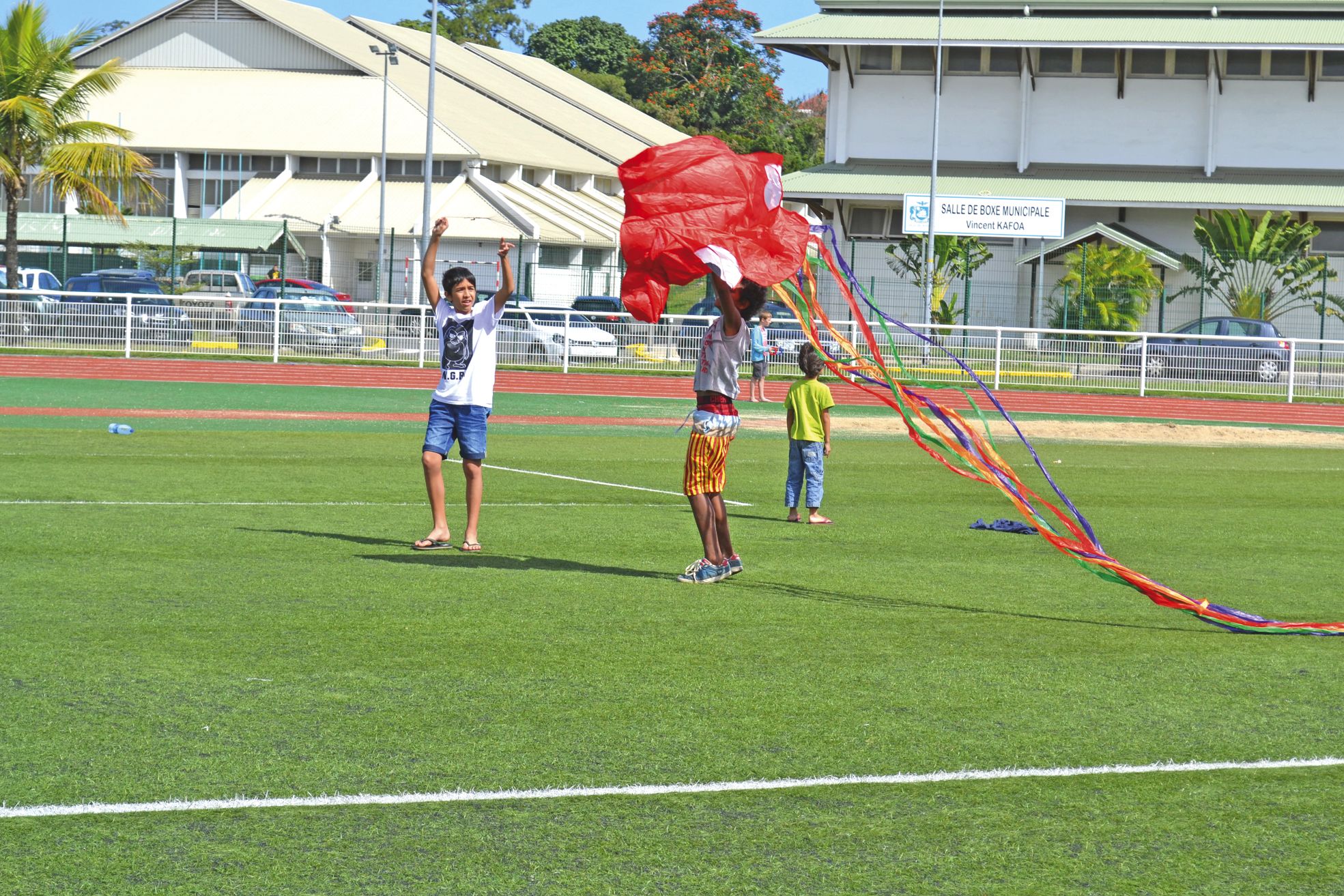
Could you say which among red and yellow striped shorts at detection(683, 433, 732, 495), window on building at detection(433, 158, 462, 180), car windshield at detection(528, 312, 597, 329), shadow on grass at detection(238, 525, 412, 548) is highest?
window on building at detection(433, 158, 462, 180)

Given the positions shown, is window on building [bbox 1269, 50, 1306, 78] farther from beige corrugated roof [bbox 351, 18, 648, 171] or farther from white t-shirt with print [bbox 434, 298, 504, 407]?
white t-shirt with print [bbox 434, 298, 504, 407]

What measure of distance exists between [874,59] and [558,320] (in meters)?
18.9

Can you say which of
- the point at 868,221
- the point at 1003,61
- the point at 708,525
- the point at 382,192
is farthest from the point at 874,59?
the point at 708,525

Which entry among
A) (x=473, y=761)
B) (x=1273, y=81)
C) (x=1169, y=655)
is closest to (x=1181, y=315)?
(x=1273, y=81)

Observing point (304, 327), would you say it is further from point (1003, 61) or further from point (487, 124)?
point (487, 124)

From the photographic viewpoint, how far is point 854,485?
15008 millimetres

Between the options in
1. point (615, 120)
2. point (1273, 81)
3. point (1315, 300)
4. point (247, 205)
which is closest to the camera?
point (1315, 300)

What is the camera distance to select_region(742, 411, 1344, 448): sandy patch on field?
22250 mm

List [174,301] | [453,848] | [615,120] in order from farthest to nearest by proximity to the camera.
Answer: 1. [615,120]
2. [174,301]
3. [453,848]

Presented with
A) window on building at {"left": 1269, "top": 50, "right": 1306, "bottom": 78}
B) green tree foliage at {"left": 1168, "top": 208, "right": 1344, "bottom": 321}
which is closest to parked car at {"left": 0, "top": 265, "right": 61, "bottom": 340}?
green tree foliage at {"left": 1168, "top": 208, "right": 1344, "bottom": 321}

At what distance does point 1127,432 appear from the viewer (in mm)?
23609

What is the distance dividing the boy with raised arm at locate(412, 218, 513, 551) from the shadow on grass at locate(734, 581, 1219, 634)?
6.56 feet

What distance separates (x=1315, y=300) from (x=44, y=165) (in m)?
31.8

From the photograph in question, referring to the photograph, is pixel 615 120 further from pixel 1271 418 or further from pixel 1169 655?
pixel 1169 655
